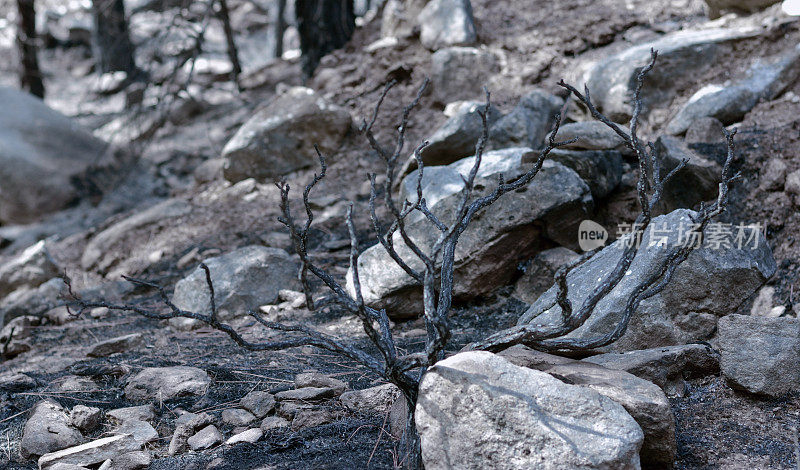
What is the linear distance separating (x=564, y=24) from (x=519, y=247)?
3.25m

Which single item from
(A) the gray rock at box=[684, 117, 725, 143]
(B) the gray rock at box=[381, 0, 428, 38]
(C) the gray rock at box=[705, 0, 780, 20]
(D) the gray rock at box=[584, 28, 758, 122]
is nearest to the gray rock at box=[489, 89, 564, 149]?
(D) the gray rock at box=[584, 28, 758, 122]

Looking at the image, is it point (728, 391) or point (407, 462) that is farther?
point (728, 391)

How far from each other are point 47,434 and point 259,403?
2.52 ft

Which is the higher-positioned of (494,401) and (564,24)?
(564,24)

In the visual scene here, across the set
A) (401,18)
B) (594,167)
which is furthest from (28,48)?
(594,167)

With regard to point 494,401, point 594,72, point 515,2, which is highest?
point 515,2

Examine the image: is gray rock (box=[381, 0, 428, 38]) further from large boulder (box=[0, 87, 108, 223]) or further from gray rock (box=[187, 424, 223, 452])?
gray rock (box=[187, 424, 223, 452])

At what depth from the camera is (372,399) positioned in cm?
266

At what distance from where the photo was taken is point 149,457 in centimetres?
242

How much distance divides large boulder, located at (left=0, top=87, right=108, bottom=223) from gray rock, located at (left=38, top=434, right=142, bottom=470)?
526 centimetres

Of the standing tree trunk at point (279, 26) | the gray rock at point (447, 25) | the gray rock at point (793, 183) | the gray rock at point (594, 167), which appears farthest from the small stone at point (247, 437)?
the standing tree trunk at point (279, 26)

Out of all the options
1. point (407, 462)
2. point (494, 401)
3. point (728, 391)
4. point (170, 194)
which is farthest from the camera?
point (170, 194)

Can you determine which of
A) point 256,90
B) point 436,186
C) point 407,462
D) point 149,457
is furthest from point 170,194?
point 407,462

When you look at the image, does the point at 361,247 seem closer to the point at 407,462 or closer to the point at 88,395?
the point at 88,395
